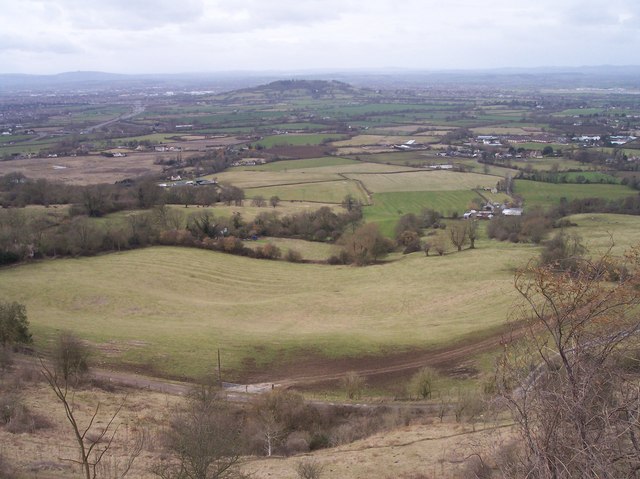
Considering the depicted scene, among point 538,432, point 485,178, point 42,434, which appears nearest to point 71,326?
point 42,434

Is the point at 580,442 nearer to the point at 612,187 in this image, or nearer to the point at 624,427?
the point at 624,427

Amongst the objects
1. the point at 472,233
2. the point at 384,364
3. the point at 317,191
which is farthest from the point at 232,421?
the point at 317,191

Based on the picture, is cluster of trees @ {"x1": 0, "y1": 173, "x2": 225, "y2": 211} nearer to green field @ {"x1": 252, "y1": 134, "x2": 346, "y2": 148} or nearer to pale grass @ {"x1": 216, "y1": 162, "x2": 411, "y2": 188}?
pale grass @ {"x1": 216, "y1": 162, "x2": 411, "y2": 188}

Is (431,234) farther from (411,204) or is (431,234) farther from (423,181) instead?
(423,181)

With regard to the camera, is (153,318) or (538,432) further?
(153,318)


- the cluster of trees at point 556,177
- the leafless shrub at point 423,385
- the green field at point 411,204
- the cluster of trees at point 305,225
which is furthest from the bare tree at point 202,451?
the cluster of trees at point 556,177

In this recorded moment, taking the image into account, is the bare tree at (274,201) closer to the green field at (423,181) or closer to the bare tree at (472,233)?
the green field at (423,181)
